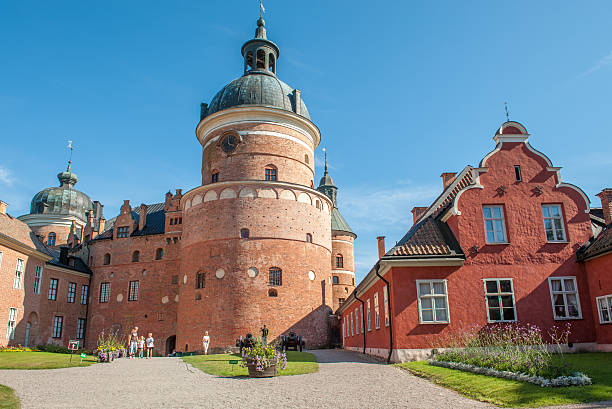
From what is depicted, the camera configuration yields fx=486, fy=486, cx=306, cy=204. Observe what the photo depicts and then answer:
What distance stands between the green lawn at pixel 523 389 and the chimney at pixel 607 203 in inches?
381

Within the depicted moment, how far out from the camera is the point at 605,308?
17.0m

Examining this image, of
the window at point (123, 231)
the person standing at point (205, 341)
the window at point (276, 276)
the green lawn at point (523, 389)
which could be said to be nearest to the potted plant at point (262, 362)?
the green lawn at point (523, 389)

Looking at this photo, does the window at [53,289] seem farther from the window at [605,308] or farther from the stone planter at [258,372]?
the window at [605,308]

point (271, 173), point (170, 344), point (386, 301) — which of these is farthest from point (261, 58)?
point (386, 301)

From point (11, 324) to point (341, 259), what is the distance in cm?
2938

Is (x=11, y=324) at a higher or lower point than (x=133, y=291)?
lower

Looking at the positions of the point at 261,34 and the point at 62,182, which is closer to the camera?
the point at 261,34

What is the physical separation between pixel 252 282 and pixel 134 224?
18.4 m

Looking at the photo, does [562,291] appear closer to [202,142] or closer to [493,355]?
[493,355]

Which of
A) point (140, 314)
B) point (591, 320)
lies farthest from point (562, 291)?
point (140, 314)

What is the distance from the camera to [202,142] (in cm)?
3834

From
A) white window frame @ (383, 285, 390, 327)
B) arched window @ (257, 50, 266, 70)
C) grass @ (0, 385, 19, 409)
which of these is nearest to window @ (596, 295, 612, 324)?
white window frame @ (383, 285, 390, 327)

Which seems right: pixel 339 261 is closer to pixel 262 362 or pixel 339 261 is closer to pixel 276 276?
pixel 276 276

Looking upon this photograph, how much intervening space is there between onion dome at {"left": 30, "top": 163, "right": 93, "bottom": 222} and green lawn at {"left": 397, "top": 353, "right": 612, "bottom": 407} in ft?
187
